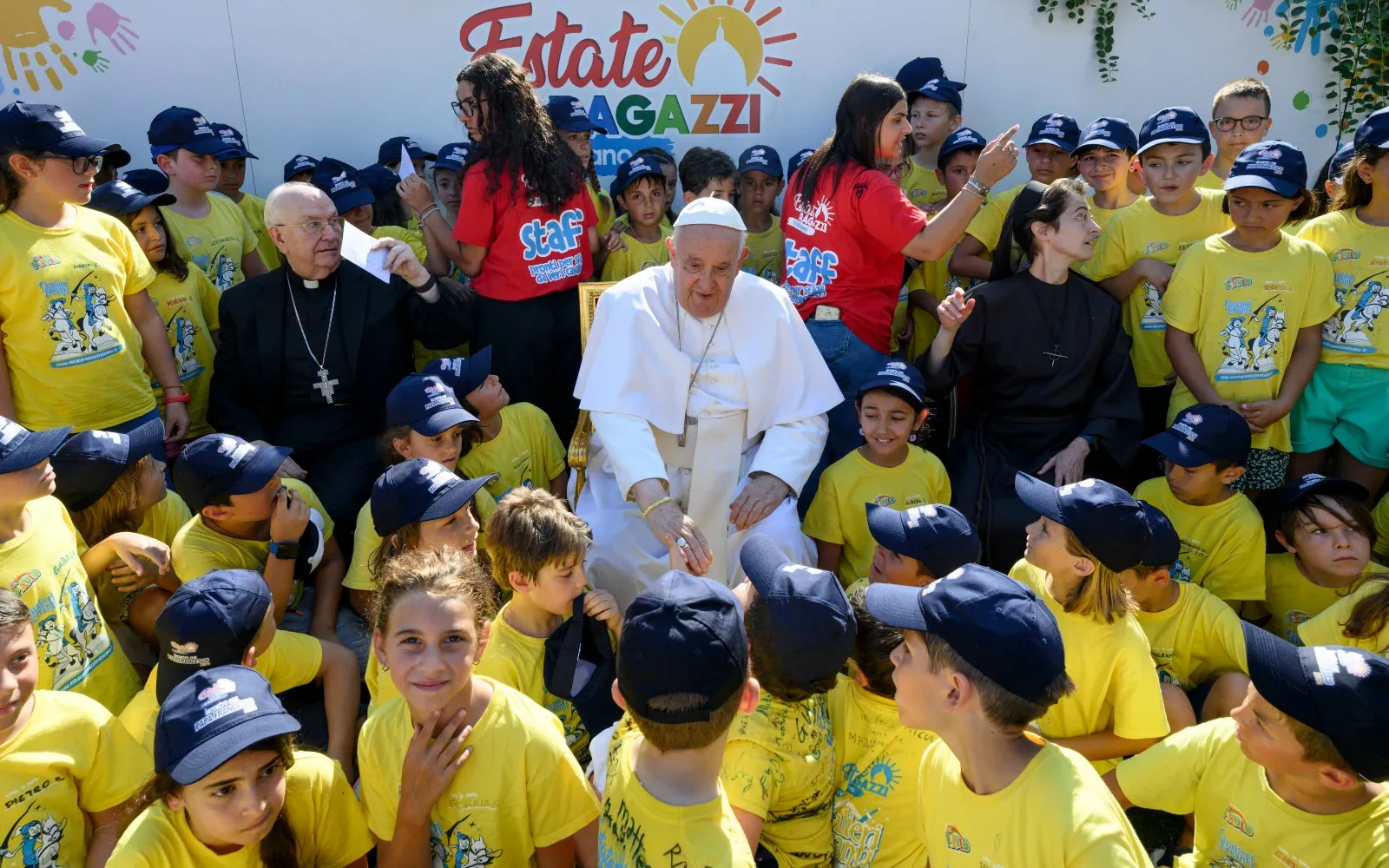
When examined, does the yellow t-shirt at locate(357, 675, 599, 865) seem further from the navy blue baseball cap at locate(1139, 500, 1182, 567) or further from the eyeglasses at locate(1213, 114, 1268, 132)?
the eyeglasses at locate(1213, 114, 1268, 132)

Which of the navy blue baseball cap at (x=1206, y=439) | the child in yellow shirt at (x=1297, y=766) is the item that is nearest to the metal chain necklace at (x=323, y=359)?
the navy blue baseball cap at (x=1206, y=439)

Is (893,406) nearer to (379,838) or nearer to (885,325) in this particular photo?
(885,325)

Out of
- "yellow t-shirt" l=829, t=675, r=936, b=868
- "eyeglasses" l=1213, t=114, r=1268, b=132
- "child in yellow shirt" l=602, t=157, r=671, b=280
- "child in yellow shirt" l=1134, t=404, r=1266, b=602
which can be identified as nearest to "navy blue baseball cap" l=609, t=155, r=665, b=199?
"child in yellow shirt" l=602, t=157, r=671, b=280

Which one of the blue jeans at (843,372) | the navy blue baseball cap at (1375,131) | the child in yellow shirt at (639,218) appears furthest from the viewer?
the child in yellow shirt at (639,218)

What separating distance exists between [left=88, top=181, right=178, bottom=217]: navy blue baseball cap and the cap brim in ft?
10.4

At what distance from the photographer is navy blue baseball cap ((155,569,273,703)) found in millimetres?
2580

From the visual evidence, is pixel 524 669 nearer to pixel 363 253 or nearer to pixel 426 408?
pixel 426 408

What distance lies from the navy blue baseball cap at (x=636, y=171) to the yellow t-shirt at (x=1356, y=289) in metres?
3.17

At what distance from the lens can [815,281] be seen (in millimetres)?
4695

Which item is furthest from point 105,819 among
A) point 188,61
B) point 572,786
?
point 188,61

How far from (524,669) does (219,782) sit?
3.07ft

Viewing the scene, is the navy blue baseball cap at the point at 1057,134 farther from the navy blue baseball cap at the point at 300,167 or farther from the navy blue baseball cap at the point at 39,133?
the navy blue baseball cap at the point at 39,133

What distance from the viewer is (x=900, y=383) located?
409cm

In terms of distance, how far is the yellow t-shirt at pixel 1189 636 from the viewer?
11.3 feet
